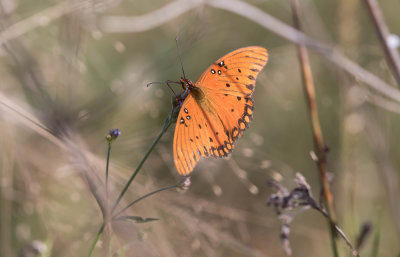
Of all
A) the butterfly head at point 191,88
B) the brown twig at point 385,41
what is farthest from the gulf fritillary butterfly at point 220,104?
the brown twig at point 385,41

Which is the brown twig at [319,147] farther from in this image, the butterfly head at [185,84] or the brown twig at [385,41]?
the butterfly head at [185,84]

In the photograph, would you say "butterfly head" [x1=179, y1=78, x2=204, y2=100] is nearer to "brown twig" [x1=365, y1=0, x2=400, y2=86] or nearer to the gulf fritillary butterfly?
the gulf fritillary butterfly

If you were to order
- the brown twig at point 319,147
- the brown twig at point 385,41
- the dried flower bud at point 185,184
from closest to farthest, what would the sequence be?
the dried flower bud at point 185,184, the brown twig at point 319,147, the brown twig at point 385,41

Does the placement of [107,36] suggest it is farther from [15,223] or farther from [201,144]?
[201,144]

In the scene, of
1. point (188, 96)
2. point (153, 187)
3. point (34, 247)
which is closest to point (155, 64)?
point (188, 96)

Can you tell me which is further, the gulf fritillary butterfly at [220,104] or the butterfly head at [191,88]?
the butterfly head at [191,88]

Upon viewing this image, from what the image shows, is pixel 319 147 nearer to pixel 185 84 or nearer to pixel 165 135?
pixel 185 84
